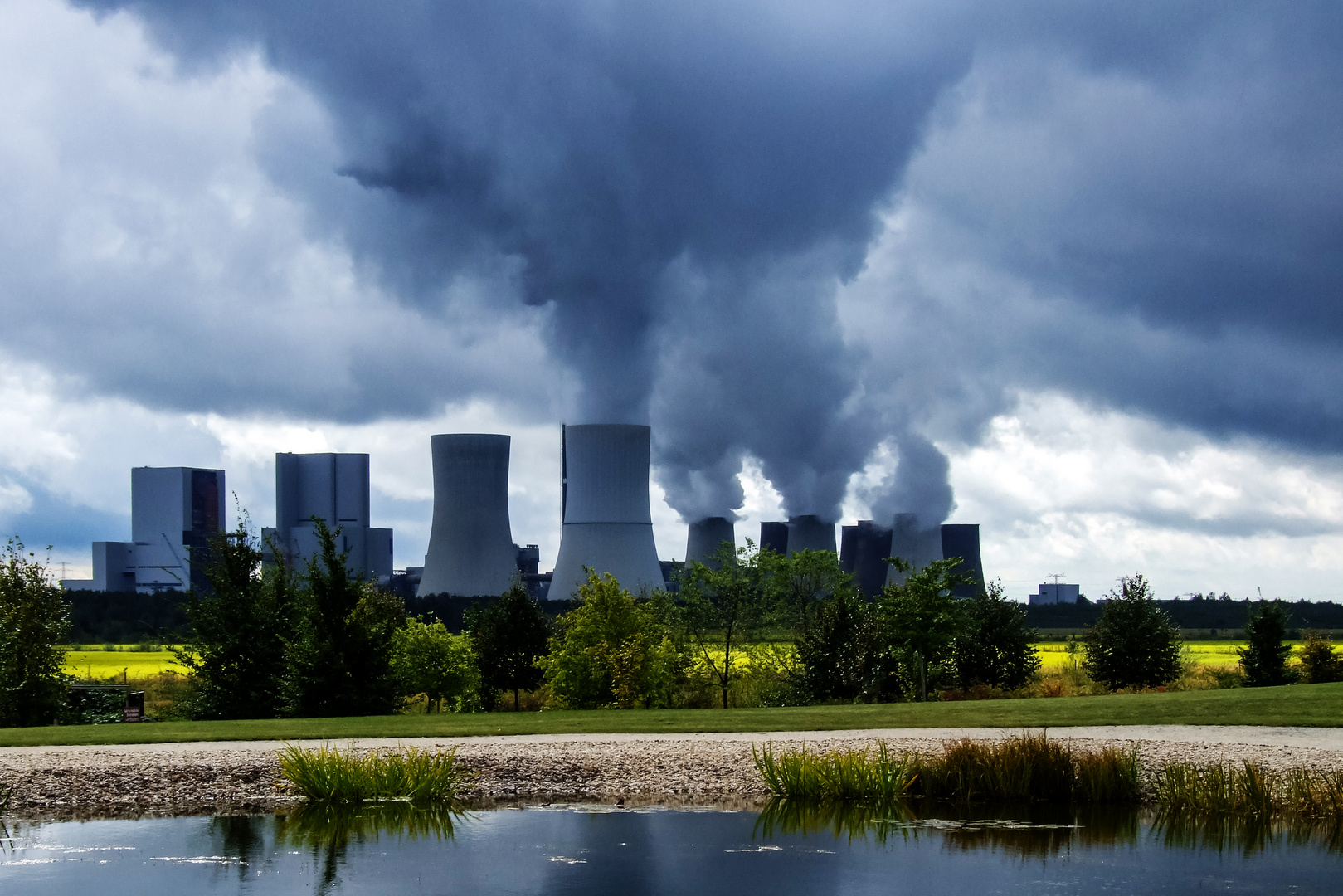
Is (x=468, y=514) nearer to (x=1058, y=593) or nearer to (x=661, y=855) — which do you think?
(x=661, y=855)

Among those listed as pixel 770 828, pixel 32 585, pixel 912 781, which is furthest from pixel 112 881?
pixel 32 585

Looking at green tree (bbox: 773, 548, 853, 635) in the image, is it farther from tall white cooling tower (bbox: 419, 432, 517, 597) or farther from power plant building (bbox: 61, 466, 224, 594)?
power plant building (bbox: 61, 466, 224, 594)

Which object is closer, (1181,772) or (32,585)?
(1181,772)

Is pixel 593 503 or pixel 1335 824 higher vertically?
pixel 593 503

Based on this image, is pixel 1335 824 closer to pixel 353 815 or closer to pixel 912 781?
pixel 912 781

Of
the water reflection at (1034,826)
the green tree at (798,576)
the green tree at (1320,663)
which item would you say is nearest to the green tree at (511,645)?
the green tree at (798,576)

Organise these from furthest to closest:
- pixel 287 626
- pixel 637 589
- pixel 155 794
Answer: pixel 637 589, pixel 287 626, pixel 155 794

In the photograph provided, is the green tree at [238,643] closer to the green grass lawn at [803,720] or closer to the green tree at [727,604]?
the green grass lawn at [803,720]

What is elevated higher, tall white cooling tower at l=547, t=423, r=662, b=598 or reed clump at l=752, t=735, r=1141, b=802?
tall white cooling tower at l=547, t=423, r=662, b=598

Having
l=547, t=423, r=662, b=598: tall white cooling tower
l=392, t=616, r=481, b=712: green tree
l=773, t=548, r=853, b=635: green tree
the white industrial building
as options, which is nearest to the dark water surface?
l=392, t=616, r=481, b=712: green tree
